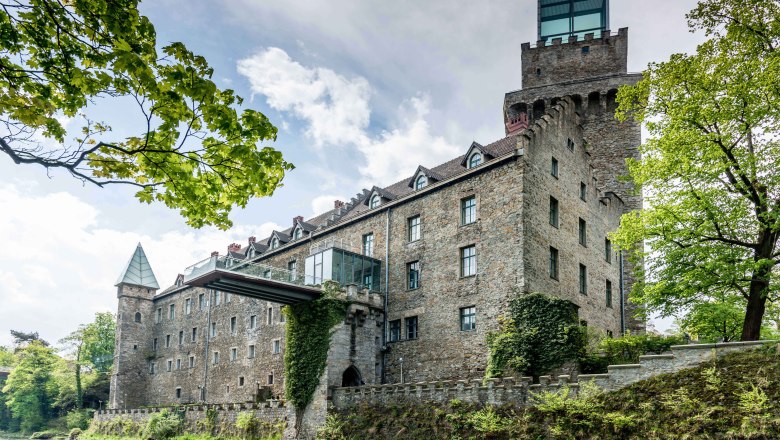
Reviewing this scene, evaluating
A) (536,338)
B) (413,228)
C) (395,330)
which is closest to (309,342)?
(395,330)

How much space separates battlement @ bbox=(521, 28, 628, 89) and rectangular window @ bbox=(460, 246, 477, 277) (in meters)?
16.2

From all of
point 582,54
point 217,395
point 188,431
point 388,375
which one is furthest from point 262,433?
point 582,54

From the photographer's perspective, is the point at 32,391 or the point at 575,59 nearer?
the point at 575,59

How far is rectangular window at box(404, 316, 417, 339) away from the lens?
28812 mm

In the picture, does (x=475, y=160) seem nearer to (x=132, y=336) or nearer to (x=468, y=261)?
(x=468, y=261)

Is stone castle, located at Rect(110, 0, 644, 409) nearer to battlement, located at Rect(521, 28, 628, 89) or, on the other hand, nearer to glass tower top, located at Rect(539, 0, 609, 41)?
battlement, located at Rect(521, 28, 628, 89)

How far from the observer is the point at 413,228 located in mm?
30625

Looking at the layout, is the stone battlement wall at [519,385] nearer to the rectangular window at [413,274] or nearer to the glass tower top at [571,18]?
the rectangular window at [413,274]

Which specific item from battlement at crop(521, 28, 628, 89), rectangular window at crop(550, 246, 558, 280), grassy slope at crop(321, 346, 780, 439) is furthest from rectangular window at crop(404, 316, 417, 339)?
battlement at crop(521, 28, 628, 89)

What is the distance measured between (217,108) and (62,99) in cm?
173

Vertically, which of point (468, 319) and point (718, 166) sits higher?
point (718, 166)

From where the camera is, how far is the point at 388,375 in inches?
1155

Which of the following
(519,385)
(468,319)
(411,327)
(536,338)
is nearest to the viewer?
(519,385)

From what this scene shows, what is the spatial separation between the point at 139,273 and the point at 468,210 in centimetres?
4145
